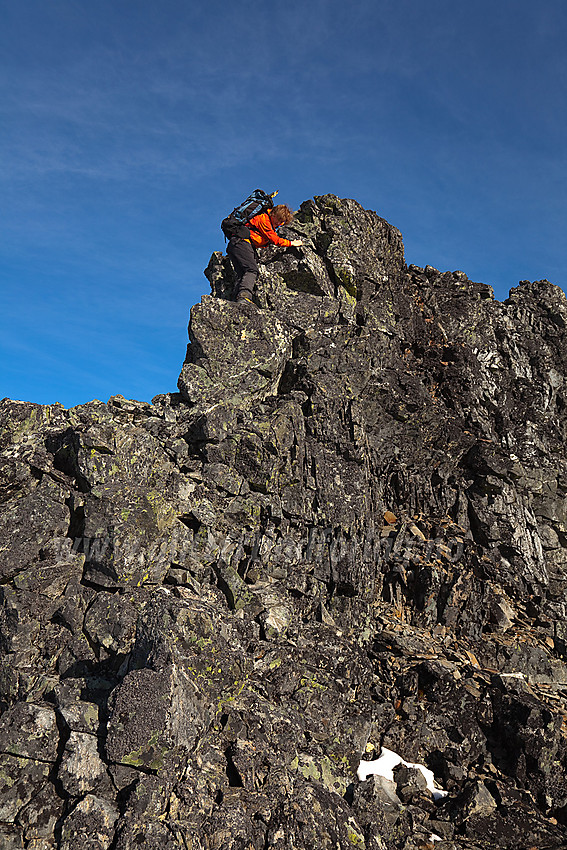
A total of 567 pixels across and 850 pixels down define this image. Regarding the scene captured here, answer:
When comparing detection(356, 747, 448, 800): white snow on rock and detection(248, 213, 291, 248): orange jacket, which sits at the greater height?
detection(248, 213, 291, 248): orange jacket

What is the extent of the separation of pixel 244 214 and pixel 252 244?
1.31m

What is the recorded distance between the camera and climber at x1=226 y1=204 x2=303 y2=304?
2153cm

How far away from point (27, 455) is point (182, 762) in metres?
9.38

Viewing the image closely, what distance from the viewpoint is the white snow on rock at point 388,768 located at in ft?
42.2

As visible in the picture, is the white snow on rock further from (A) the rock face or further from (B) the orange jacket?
(B) the orange jacket

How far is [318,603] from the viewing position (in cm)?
1625

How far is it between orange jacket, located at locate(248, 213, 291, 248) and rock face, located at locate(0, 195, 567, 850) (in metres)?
0.69

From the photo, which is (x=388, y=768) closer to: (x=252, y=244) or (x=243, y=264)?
(x=243, y=264)

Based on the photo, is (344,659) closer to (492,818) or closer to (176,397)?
(492,818)

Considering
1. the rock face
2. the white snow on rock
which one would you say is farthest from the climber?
the white snow on rock

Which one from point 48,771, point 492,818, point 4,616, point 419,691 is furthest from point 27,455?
point 492,818

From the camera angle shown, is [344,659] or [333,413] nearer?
[344,659]

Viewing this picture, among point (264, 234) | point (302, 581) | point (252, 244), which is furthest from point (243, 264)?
point (302, 581)

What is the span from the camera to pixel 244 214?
22.6m
